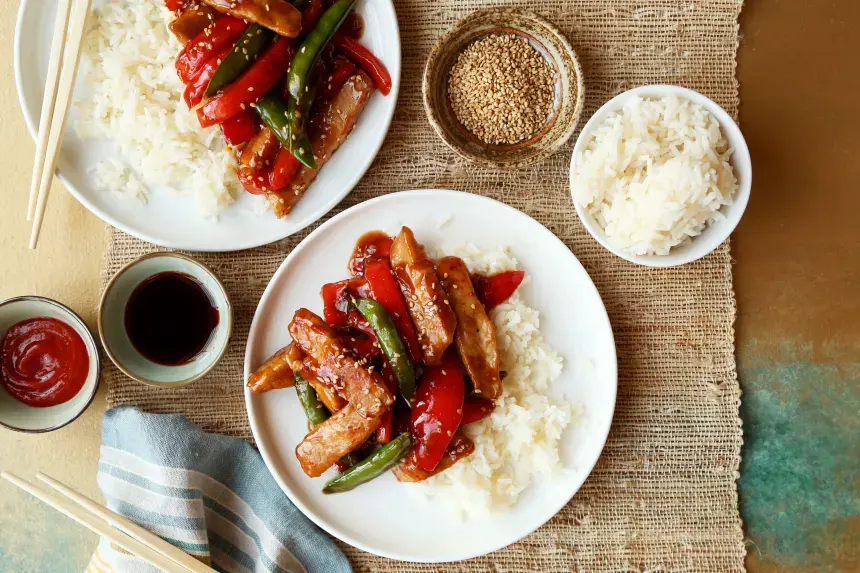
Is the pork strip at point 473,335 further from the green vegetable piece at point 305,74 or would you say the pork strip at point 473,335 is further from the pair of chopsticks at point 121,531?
the pair of chopsticks at point 121,531

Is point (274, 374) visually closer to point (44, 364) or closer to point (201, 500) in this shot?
point (201, 500)

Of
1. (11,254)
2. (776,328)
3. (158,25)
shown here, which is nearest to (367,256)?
(158,25)

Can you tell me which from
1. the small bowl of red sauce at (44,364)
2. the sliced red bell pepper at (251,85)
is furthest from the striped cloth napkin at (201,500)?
the sliced red bell pepper at (251,85)

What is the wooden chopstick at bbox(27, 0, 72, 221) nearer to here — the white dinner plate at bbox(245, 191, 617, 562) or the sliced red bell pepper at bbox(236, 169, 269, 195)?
the sliced red bell pepper at bbox(236, 169, 269, 195)

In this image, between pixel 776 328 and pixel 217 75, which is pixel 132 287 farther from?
pixel 776 328

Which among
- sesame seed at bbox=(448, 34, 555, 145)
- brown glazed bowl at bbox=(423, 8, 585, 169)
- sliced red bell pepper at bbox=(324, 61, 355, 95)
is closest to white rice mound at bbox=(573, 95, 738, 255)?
brown glazed bowl at bbox=(423, 8, 585, 169)
